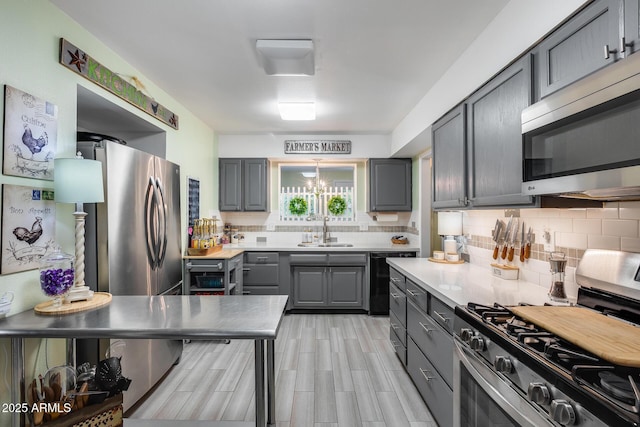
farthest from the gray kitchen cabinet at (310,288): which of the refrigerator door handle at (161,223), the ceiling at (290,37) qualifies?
the ceiling at (290,37)

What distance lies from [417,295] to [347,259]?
6.50 feet

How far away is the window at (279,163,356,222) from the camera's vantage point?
16.1 ft

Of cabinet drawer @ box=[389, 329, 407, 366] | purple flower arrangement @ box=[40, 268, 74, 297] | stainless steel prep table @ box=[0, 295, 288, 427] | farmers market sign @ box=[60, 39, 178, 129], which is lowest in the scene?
cabinet drawer @ box=[389, 329, 407, 366]

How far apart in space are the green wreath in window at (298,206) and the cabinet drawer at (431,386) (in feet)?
9.00

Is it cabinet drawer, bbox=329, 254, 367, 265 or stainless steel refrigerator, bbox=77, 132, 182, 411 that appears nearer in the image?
stainless steel refrigerator, bbox=77, 132, 182, 411

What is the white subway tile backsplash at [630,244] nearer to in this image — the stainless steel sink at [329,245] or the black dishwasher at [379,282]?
the black dishwasher at [379,282]

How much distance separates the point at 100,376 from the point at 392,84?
118 inches

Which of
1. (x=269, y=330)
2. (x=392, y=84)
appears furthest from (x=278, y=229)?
(x=269, y=330)

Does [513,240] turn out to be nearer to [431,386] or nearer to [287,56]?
[431,386]

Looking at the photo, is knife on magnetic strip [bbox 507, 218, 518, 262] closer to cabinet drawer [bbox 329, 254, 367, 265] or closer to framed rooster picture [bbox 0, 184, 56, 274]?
cabinet drawer [bbox 329, 254, 367, 265]

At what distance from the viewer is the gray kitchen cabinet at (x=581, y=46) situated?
108cm

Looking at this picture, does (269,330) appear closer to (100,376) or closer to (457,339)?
(457,339)

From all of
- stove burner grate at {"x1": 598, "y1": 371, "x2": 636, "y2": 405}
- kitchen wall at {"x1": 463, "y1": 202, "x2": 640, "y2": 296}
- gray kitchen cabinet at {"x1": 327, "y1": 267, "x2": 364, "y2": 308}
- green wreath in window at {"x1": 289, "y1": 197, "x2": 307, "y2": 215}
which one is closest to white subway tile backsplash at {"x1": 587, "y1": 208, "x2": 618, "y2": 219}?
kitchen wall at {"x1": 463, "y1": 202, "x2": 640, "y2": 296}

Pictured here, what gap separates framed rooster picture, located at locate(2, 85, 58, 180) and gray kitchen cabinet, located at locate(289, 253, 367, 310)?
2923 mm
